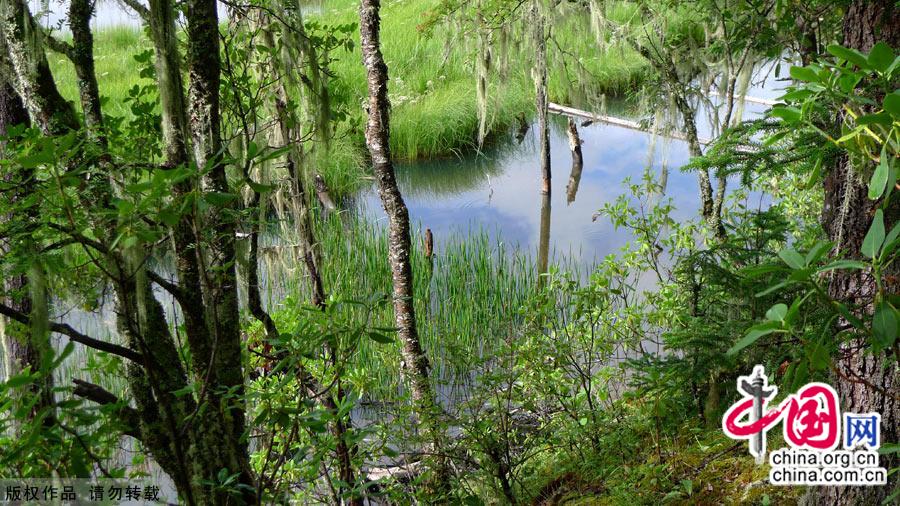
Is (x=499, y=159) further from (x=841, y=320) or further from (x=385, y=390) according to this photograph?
(x=841, y=320)

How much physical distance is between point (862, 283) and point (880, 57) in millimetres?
1039

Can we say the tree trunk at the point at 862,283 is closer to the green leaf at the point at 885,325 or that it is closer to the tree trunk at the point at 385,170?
the green leaf at the point at 885,325

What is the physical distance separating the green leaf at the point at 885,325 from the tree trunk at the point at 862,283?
0.82 meters

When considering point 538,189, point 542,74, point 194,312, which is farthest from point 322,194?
point 194,312

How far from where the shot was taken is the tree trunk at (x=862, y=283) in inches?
74.7

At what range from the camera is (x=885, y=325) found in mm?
1109

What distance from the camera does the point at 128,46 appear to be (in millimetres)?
15711

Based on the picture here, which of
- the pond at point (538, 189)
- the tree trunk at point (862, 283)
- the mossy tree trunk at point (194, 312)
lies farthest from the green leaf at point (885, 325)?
the pond at point (538, 189)

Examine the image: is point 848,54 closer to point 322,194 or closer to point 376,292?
point 376,292

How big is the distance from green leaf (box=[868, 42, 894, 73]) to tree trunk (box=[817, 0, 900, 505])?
0.90 metres

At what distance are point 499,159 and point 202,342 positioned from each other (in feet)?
32.3

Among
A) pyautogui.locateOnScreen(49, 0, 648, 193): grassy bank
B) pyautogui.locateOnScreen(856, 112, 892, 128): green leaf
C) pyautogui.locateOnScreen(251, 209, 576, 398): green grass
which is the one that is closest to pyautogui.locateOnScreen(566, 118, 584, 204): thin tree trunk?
pyautogui.locateOnScreen(49, 0, 648, 193): grassy bank

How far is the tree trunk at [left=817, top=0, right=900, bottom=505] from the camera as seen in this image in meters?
1.90

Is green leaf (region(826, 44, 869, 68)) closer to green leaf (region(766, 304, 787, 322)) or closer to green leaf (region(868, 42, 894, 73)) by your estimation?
green leaf (region(868, 42, 894, 73))
